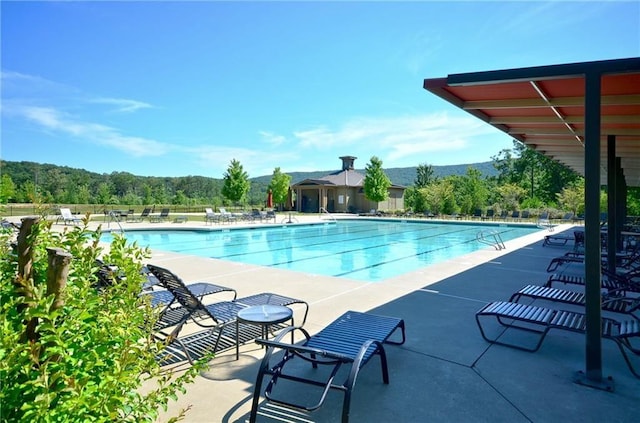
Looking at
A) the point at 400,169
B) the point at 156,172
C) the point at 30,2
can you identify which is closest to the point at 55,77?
the point at 30,2

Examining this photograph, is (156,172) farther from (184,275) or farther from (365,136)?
(184,275)

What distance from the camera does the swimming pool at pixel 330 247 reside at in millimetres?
11117

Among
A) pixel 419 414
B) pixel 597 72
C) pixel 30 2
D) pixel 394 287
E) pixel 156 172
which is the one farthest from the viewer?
pixel 156 172

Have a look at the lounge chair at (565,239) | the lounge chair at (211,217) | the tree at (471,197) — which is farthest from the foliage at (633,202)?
the lounge chair at (211,217)

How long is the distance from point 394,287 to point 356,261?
5.65m

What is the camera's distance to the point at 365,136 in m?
53.5

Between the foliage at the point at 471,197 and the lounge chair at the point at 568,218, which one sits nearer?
the lounge chair at the point at 568,218

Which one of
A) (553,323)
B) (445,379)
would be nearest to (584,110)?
(553,323)

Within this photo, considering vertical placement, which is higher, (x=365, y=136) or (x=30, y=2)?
(x=365, y=136)

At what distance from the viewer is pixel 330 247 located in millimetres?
15000

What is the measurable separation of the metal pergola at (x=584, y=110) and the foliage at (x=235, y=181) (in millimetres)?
29847

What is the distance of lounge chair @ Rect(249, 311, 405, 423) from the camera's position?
96.7 inches

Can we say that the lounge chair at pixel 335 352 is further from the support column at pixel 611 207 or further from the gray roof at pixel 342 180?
the gray roof at pixel 342 180

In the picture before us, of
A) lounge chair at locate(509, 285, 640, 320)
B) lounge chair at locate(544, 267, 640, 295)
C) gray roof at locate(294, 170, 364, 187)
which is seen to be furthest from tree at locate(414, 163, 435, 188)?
lounge chair at locate(509, 285, 640, 320)
